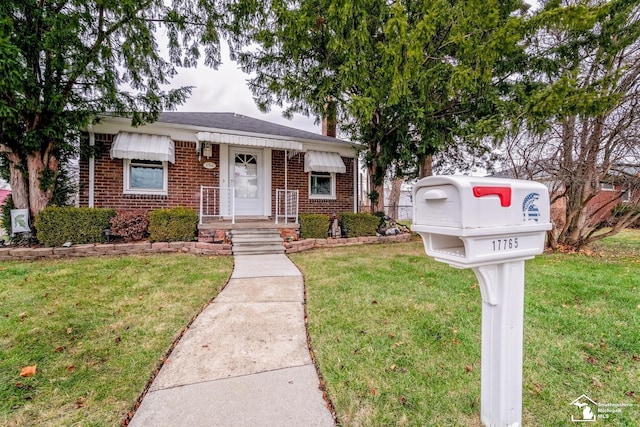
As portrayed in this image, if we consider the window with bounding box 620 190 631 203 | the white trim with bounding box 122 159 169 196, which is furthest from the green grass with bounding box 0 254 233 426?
the window with bounding box 620 190 631 203

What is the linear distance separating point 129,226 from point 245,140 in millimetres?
3504

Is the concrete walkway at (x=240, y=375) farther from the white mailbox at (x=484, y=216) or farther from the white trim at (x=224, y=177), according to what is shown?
the white trim at (x=224, y=177)

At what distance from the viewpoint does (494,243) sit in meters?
1.32

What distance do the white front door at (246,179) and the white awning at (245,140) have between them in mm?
1080

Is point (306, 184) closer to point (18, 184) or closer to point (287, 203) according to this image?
point (287, 203)

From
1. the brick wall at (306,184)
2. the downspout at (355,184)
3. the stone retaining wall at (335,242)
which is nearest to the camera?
the stone retaining wall at (335,242)

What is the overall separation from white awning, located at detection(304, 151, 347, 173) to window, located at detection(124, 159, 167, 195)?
414 centimetres

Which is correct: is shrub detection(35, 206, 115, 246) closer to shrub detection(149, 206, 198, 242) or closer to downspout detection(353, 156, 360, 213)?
shrub detection(149, 206, 198, 242)

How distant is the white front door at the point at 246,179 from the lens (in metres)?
8.93

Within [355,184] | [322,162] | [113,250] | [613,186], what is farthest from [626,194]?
[113,250]

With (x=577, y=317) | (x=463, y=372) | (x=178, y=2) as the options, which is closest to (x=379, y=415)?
(x=463, y=372)

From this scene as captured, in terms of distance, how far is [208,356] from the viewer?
2.38 m

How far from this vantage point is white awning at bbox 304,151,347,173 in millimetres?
9219

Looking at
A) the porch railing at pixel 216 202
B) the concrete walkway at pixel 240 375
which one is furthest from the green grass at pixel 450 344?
the porch railing at pixel 216 202
